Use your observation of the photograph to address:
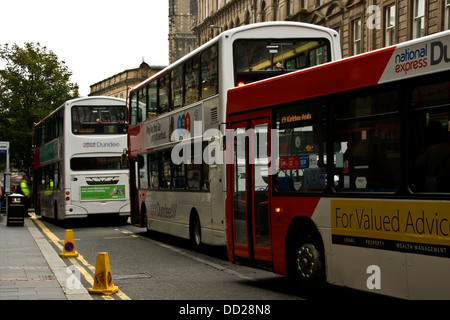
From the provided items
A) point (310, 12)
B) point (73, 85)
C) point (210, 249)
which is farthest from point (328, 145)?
point (73, 85)

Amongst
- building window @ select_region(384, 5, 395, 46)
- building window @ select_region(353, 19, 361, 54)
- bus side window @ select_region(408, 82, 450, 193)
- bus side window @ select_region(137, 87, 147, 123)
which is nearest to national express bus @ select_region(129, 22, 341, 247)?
bus side window @ select_region(137, 87, 147, 123)

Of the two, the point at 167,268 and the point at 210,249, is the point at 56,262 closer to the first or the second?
the point at 167,268

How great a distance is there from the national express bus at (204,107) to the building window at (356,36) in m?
18.7

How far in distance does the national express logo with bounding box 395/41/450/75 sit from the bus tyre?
2.67 metres

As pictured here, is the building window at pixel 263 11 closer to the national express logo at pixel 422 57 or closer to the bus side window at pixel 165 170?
the bus side window at pixel 165 170

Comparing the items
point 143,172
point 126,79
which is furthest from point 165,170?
point 126,79

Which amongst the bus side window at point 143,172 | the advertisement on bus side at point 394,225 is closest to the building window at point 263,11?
the bus side window at point 143,172

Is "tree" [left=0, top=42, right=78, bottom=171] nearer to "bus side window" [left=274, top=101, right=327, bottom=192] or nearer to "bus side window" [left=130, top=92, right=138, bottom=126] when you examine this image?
"bus side window" [left=130, top=92, right=138, bottom=126]

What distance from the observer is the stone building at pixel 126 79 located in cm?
10106

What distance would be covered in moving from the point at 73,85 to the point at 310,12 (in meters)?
21.1

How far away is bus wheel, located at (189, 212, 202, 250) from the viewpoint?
16688 mm

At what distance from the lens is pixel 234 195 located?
39.3 ft

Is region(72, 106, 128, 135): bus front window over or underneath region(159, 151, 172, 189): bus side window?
over

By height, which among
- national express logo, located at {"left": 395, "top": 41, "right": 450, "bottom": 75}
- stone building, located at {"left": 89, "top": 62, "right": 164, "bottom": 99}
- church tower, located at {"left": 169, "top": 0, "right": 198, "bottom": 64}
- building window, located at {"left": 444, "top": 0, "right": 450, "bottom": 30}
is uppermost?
church tower, located at {"left": 169, "top": 0, "right": 198, "bottom": 64}
